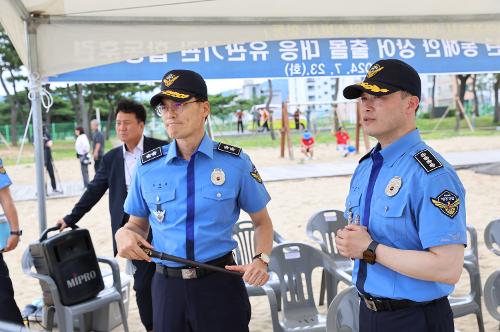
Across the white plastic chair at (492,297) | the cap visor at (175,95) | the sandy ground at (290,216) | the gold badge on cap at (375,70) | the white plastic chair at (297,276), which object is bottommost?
the sandy ground at (290,216)

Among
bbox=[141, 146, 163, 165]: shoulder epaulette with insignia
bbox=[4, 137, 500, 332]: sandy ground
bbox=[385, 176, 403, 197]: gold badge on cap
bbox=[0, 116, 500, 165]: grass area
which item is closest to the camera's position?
bbox=[385, 176, 403, 197]: gold badge on cap

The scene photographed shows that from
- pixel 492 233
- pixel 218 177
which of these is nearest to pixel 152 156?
pixel 218 177

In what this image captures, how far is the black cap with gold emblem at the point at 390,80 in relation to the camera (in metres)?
1.70

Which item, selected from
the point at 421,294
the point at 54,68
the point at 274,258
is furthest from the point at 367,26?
the point at 421,294

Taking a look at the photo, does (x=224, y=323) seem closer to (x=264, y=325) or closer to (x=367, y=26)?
(x=264, y=325)

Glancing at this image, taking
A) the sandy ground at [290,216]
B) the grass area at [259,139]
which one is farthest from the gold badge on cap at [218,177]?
the grass area at [259,139]

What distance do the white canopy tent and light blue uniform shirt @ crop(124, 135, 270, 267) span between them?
1.54 m

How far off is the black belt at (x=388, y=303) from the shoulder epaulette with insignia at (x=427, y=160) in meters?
0.43

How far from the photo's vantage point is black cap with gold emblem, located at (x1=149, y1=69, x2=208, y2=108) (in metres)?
2.13

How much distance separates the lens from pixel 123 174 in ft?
11.9

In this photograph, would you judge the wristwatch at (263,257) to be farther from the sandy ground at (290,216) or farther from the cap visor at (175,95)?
the sandy ground at (290,216)

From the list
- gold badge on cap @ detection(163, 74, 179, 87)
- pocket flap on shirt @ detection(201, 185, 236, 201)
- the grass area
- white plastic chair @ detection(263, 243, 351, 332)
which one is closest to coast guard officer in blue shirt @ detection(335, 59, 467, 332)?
pocket flap on shirt @ detection(201, 185, 236, 201)

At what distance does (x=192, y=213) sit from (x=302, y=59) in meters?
2.12

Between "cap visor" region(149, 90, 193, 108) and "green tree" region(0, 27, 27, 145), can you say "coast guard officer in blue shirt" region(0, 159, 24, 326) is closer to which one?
"cap visor" region(149, 90, 193, 108)
